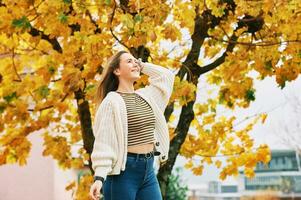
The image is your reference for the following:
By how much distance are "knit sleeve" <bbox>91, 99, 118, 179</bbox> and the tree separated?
3.37ft

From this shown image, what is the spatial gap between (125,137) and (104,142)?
0.29ft

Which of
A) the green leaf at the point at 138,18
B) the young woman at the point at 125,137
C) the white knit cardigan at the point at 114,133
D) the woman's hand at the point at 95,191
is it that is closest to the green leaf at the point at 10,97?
the green leaf at the point at 138,18

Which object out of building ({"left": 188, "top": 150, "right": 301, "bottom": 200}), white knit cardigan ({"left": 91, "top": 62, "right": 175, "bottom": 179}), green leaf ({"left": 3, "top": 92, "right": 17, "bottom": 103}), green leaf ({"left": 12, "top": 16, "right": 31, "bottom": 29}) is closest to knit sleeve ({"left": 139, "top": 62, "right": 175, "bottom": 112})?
white knit cardigan ({"left": 91, "top": 62, "right": 175, "bottom": 179})

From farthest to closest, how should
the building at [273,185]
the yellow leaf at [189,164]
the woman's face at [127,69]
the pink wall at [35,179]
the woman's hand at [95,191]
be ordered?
the building at [273,185], the pink wall at [35,179], the yellow leaf at [189,164], the woman's face at [127,69], the woman's hand at [95,191]

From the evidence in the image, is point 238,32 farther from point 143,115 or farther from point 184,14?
point 143,115

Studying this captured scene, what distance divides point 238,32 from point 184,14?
776mm

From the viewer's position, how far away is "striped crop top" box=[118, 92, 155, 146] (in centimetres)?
205

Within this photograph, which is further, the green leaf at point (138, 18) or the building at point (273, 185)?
the building at point (273, 185)

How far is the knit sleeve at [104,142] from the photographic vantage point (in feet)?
6.39

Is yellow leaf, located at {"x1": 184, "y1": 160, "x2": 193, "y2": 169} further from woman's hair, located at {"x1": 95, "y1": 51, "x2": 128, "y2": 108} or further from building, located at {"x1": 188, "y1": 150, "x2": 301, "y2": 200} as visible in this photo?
building, located at {"x1": 188, "y1": 150, "x2": 301, "y2": 200}

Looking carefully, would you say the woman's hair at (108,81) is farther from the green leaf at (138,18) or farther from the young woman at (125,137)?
the green leaf at (138,18)

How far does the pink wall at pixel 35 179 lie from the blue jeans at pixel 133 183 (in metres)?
6.21

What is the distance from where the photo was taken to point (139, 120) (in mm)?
2086

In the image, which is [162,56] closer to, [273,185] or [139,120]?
[139,120]
